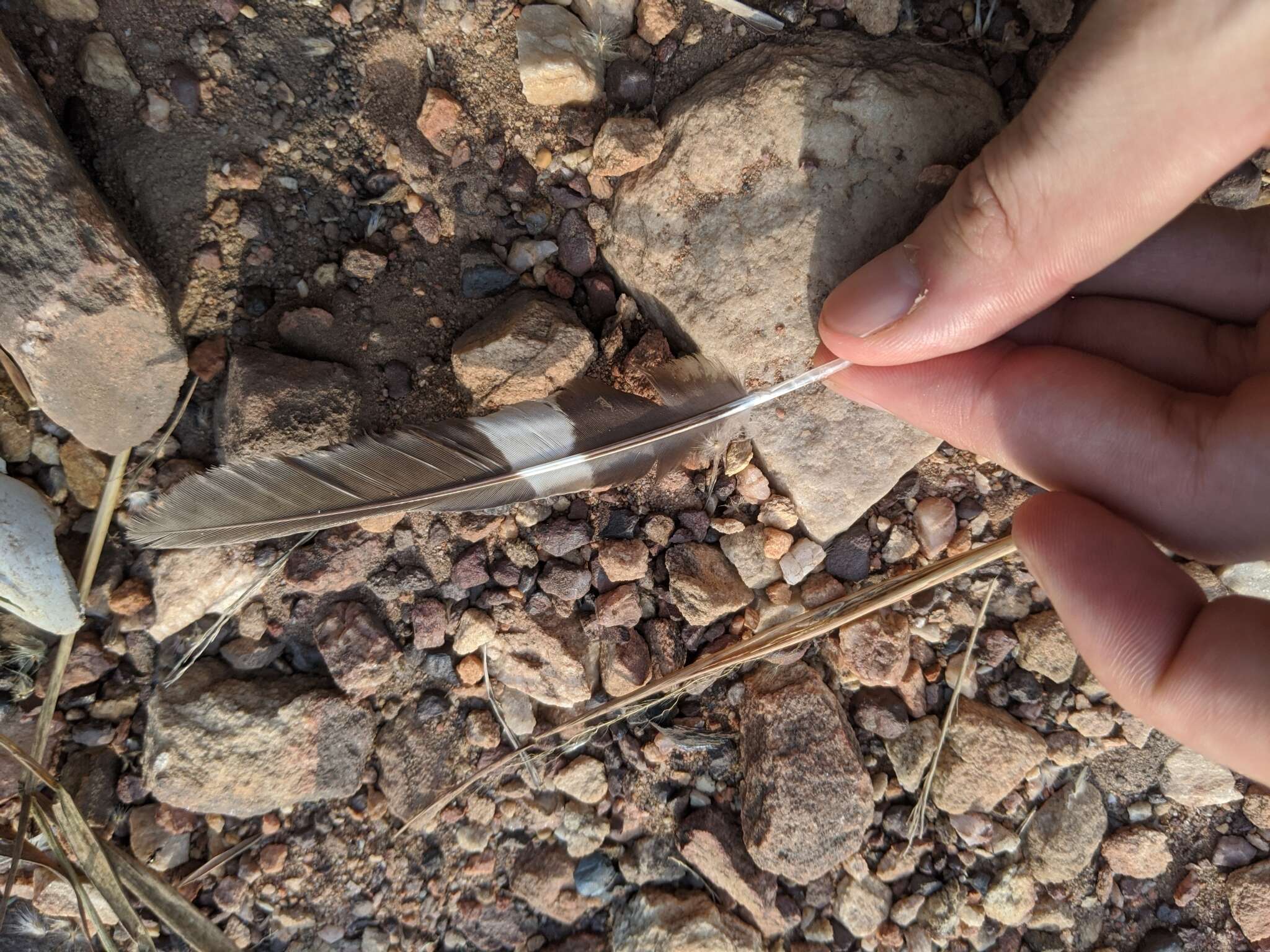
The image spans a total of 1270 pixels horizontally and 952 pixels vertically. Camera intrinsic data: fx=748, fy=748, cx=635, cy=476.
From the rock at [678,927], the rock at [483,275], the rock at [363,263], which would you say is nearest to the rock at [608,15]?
the rock at [483,275]

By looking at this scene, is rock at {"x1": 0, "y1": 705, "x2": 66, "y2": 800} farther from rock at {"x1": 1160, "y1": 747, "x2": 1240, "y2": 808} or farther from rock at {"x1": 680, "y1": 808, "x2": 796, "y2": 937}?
rock at {"x1": 1160, "y1": 747, "x2": 1240, "y2": 808}

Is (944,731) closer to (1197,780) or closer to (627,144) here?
(1197,780)

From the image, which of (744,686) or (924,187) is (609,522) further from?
(924,187)

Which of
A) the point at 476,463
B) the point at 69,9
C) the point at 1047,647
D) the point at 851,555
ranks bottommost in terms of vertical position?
the point at 1047,647

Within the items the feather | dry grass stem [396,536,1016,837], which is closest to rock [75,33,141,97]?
the feather

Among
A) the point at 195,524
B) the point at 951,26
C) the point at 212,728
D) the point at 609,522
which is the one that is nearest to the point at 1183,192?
the point at 951,26

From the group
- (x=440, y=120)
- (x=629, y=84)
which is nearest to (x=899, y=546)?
(x=629, y=84)
